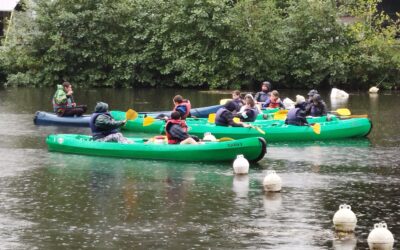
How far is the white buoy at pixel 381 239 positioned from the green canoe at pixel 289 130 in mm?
10768

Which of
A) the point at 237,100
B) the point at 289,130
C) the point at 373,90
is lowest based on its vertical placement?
the point at 289,130

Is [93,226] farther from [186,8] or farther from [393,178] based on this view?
[186,8]

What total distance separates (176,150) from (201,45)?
2690 cm

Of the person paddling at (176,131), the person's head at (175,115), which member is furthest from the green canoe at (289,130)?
the person's head at (175,115)

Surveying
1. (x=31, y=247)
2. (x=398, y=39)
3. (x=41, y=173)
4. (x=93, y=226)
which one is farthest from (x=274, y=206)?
(x=398, y=39)

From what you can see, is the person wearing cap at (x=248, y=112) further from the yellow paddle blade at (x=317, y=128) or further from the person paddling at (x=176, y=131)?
the person paddling at (x=176, y=131)

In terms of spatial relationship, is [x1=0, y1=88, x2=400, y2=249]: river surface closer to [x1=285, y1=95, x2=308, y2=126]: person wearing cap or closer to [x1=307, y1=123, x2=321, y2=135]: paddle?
[x1=307, y1=123, x2=321, y2=135]: paddle

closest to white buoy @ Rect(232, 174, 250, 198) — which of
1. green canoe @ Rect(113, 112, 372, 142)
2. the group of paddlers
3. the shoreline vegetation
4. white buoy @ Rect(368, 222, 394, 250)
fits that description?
the group of paddlers

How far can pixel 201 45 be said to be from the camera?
4600cm

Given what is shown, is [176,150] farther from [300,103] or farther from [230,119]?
[300,103]

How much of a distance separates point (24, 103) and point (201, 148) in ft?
60.7

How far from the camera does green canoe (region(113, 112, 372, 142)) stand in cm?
2286

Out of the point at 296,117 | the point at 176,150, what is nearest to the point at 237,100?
the point at 296,117

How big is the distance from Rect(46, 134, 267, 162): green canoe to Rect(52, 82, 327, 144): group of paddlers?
0.29m
